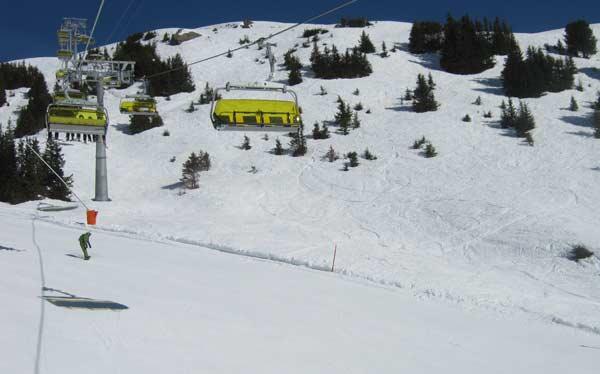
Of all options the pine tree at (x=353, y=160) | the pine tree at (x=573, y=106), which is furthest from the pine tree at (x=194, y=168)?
the pine tree at (x=573, y=106)

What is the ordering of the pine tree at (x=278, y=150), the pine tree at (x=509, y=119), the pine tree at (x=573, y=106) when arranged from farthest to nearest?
the pine tree at (x=573, y=106)
the pine tree at (x=278, y=150)
the pine tree at (x=509, y=119)

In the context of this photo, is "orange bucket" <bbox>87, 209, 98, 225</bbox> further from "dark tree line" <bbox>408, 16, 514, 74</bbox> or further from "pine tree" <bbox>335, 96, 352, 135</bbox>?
"dark tree line" <bbox>408, 16, 514, 74</bbox>

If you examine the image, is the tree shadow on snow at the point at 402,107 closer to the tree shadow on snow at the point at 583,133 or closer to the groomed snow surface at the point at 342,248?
the groomed snow surface at the point at 342,248

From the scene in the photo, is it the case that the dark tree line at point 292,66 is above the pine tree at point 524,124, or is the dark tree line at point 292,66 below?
above

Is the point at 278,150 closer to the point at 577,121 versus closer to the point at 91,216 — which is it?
the point at 91,216

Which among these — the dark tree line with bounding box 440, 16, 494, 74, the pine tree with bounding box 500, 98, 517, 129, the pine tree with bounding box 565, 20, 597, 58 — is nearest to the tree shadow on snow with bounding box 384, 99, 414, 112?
the pine tree with bounding box 500, 98, 517, 129
